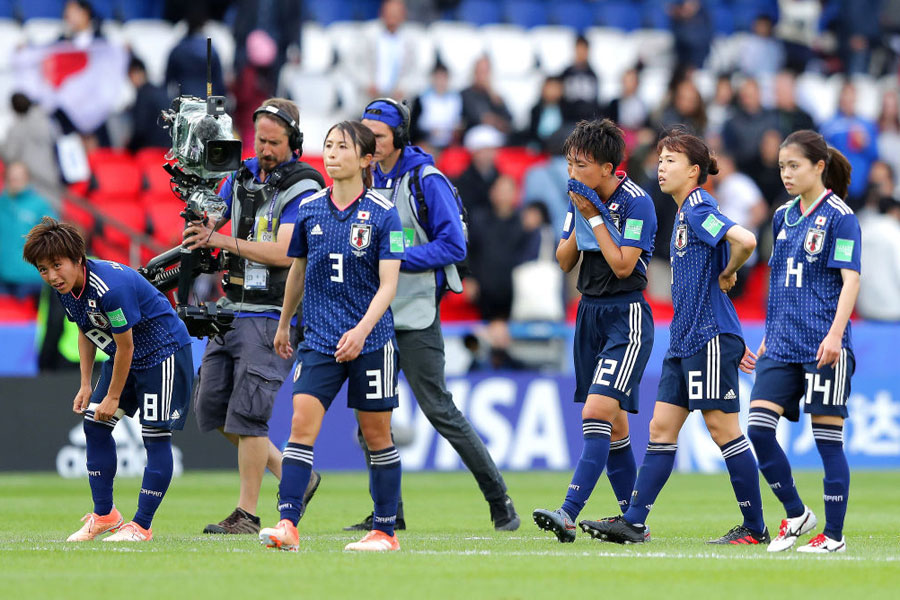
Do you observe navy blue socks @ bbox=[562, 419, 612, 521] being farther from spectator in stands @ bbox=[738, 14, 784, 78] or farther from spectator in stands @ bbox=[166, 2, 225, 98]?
spectator in stands @ bbox=[738, 14, 784, 78]

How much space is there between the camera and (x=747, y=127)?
→ 20391mm

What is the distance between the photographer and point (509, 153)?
20594 mm

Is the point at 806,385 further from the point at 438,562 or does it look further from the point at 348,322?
the point at 348,322

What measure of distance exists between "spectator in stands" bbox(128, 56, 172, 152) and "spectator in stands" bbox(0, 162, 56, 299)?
2035 millimetres

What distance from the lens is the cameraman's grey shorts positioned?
8.95 metres

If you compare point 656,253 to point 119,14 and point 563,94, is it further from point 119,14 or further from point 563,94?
point 119,14

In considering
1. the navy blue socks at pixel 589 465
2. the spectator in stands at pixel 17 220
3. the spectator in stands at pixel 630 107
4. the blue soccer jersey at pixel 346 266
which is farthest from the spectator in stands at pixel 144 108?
the navy blue socks at pixel 589 465

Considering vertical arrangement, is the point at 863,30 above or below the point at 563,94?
above

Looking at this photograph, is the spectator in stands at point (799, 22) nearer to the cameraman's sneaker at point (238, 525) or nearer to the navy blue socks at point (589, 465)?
the navy blue socks at point (589, 465)

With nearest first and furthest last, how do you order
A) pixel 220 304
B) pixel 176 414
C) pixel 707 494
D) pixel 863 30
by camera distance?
pixel 176 414 → pixel 220 304 → pixel 707 494 → pixel 863 30

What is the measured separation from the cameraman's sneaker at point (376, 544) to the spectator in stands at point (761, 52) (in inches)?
686

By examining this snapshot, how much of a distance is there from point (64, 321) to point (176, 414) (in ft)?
24.6

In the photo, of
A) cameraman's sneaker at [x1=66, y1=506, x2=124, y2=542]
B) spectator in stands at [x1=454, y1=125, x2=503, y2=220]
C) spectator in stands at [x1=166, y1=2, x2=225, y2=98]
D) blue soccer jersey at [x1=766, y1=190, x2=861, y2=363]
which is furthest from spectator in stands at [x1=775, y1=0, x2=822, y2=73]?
cameraman's sneaker at [x1=66, y1=506, x2=124, y2=542]

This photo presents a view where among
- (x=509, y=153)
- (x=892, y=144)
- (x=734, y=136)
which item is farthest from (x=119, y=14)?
(x=892, y=144)
